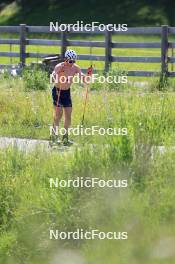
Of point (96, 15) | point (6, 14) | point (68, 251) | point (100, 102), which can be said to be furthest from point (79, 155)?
point (6, 14)

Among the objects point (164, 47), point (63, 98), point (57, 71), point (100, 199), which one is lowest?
point (100, 199)

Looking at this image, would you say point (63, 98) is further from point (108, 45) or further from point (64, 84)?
point (108, 45)

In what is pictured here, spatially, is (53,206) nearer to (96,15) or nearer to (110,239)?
(110,239)

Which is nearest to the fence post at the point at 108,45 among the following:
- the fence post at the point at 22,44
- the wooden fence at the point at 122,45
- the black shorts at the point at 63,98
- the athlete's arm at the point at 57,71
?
the wooden fence at the point at 122,45

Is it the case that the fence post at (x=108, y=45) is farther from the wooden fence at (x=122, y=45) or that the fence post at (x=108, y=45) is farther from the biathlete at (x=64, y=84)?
the biathlete at (x=64, y=84)

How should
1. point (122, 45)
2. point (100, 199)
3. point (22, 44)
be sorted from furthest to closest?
1. point (22, 44)
2. point (122, 45)
3. point (100, 199)

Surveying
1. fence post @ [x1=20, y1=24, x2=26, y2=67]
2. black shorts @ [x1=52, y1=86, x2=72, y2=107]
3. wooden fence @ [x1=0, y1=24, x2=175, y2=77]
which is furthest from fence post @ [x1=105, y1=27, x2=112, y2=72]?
black shorts @ [x1=52, y1=86, x2=72, y2=107]

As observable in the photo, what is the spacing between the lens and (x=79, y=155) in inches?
259

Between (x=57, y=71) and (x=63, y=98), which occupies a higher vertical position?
(x=57, y=71)

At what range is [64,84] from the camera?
431 inches

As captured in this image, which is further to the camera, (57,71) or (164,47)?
(164,47)

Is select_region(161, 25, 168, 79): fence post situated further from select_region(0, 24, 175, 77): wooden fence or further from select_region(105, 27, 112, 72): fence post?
select_region(105, 27, 112, 72): fence post

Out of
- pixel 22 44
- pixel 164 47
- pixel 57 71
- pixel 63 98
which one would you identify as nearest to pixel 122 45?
pixel 164 47

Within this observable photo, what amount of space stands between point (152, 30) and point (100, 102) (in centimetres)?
818
